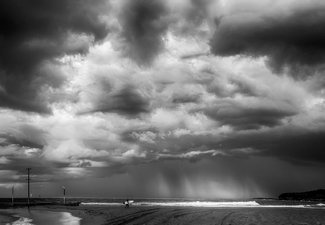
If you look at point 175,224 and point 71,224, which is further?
point 71,224

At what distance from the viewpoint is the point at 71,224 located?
37.9 metres

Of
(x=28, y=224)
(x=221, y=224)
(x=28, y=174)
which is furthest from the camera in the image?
(x=28, y=174)

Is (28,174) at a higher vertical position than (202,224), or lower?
higher

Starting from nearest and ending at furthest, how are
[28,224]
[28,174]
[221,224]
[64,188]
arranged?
1. [221,224]
2. [28,224]
3. [28,174]
4. [64,188]

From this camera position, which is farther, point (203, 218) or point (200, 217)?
Result: point (200, 217)

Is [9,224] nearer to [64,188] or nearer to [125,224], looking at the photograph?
[125,224]

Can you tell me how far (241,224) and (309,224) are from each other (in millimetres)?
9189

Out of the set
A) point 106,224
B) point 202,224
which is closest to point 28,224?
point 106,224

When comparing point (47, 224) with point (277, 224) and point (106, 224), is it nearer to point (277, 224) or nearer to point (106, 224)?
point (106, 224)

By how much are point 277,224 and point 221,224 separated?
7.77 m

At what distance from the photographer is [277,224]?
119 ft

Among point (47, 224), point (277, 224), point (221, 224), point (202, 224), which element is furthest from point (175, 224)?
point (47, 224)

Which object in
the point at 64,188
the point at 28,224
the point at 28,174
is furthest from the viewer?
the point at 64,188

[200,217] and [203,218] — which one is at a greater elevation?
[203,218]
